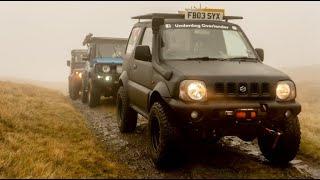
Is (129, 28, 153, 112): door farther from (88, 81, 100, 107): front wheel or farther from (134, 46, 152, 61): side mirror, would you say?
(88, 81, 100, 107): front wheel

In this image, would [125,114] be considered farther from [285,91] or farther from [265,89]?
[285,91]

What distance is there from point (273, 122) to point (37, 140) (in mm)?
3807

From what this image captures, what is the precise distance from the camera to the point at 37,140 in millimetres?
7266

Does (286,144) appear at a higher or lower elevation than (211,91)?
lower

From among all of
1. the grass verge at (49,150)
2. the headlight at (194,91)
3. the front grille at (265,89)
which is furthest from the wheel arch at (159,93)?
the front grille at (265,89)

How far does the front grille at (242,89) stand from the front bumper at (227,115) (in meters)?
0.12

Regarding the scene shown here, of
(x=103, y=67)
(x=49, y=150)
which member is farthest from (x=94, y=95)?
(x=49, y=150)

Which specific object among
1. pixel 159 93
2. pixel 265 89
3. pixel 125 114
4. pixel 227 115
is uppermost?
pixel 265 89

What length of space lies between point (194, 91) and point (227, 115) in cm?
50

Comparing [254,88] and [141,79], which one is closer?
[254,88]

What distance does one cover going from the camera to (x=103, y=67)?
13219mm

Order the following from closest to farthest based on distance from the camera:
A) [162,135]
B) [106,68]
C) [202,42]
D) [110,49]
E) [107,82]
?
[162,135]
[202,42]
[107,82]
[106,68]
[110,49]

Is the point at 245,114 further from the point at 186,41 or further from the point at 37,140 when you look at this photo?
the point at 37,140

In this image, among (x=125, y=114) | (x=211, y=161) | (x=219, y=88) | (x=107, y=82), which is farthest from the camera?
(x=107, y=82)
